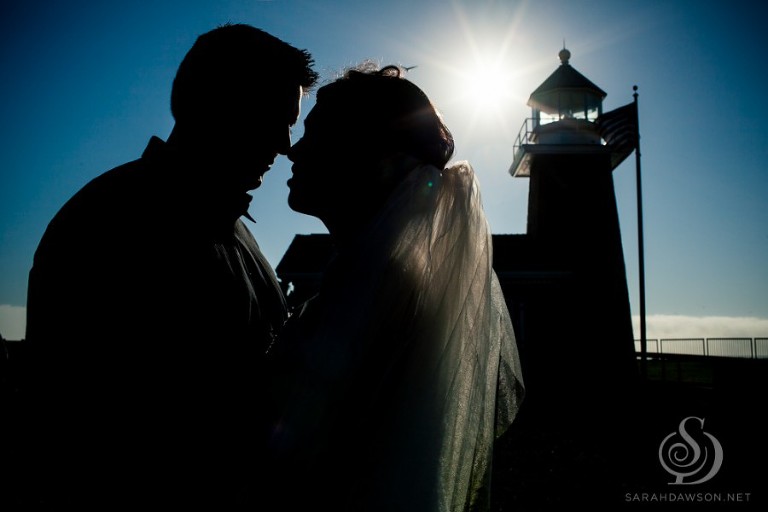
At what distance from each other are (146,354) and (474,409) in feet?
3.77

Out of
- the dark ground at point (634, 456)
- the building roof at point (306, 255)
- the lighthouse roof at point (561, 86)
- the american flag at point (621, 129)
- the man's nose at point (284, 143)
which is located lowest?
the dark ground at point (634, 456)

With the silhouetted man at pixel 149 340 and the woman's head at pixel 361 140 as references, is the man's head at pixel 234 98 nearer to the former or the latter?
the silhouetted man at pixel 149 340

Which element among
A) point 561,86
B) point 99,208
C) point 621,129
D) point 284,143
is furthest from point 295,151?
point 561,86

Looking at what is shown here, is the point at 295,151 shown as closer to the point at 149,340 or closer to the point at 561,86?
the point at 149,340

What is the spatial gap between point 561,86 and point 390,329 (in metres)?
23.2

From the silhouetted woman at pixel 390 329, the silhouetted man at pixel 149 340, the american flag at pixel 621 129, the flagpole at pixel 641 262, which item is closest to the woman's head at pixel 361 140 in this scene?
the silhouetted woman at pixel 390 329

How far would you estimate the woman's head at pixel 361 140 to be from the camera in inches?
86.0

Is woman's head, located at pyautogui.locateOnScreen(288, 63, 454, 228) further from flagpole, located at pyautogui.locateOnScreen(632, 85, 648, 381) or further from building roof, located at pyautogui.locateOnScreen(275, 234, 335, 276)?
flagpole, located at pyautogui.locateOnScreen(632, 85, 648, 381)

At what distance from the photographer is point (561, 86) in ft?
72.0

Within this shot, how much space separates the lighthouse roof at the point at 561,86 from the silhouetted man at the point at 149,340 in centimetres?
2277

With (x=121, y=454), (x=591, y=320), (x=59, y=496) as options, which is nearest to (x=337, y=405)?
Result: (x=121, y=454)

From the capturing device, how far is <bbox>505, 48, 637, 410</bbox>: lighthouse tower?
1667 cm

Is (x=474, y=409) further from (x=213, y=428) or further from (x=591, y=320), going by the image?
(x=591, y=320)

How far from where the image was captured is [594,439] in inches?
354
